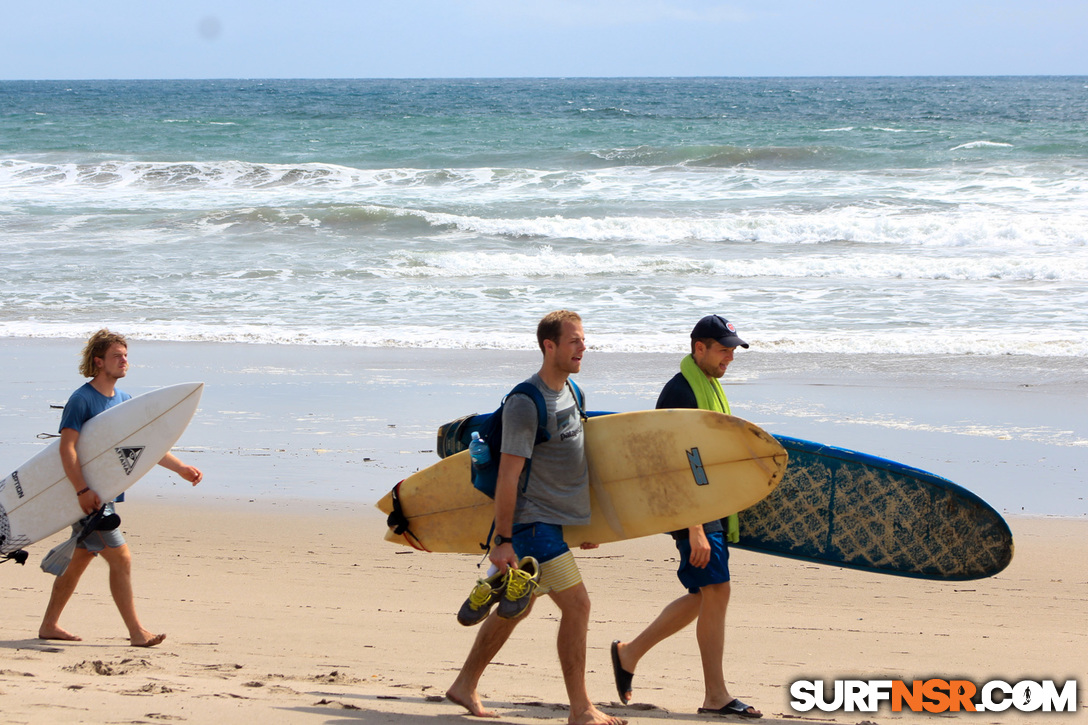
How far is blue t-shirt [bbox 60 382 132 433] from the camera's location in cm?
360

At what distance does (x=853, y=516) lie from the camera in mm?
3830

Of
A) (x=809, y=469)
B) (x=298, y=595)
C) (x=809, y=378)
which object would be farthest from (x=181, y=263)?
(x=809, y=469)

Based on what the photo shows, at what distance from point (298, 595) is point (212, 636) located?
1.62 ft

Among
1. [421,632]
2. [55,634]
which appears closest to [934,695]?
[421,632]

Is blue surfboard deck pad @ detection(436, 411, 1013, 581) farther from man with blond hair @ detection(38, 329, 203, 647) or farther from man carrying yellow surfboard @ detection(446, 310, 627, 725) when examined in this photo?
man with blond hair @ detection(38, 329, 203, 647)

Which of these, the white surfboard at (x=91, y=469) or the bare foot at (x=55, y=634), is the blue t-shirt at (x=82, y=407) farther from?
the bare foot at (x=55, y=634)

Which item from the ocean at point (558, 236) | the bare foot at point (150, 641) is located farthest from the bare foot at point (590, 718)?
the ocean at point (558, 236)

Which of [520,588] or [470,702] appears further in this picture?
[470,702]

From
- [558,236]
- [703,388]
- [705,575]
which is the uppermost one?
[558,236]

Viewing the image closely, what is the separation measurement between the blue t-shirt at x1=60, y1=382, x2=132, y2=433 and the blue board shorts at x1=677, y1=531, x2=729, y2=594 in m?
2.27

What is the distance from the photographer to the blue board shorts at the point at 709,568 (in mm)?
3068

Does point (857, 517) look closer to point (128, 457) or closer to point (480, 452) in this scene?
point (480, 452)

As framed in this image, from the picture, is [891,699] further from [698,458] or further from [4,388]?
[4,388]

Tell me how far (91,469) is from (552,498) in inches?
79.1
